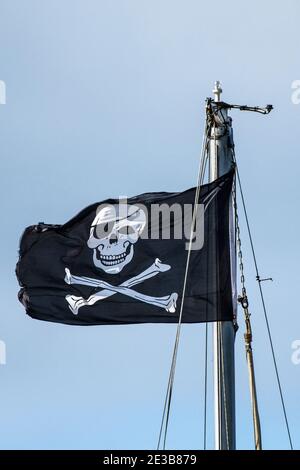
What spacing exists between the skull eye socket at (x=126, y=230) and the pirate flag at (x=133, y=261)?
2cm

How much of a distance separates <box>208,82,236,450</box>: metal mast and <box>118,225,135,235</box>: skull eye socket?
1.73 m

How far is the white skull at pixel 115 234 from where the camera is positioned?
23562mm

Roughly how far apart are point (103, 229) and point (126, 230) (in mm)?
422

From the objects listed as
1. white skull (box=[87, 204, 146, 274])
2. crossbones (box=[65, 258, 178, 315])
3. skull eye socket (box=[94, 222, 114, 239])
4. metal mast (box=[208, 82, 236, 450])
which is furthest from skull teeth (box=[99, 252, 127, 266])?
metal mast (box=[208, 82, 236, 450])

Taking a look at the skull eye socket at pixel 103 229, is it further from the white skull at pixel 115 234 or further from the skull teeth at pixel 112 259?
the skull teeth at pixel 112 259

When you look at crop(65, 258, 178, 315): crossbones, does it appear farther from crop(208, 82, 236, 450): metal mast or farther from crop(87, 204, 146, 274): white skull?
crop(208, 82, 236, 450): metal mast

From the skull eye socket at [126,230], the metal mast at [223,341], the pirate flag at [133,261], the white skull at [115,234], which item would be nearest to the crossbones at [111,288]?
the pirate flag at [133,261]

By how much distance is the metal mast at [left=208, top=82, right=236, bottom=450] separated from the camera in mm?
20453

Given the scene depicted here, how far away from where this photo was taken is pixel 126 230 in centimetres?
2384

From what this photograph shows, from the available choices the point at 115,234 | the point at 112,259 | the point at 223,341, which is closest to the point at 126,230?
the point at 115,234

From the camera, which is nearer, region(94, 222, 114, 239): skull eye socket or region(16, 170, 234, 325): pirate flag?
region(16, 170, 234, 325): pirate flag

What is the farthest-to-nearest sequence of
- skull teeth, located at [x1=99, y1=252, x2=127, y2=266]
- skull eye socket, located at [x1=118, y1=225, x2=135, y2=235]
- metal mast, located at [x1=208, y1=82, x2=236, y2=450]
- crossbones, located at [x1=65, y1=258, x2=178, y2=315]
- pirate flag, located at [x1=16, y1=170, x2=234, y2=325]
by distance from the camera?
1. skull eye socket, located at [x1=118, y1=225, x2=135, y2=235]
2. skull teeth, located at [x1=99, y1=252, x2=127, y2=266]
3. crossbones, located at [x1=65, y1=258, x2=178, y2=315]
4. pirate flag, located at [x1=16, y1=170, x2=234, y2=325]
5. metal mast, located at [x1=208, y1=82, x2=236, y2=450]

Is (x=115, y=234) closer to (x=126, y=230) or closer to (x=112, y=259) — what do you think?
(x=126, y=230)

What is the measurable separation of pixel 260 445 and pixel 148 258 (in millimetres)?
3545
